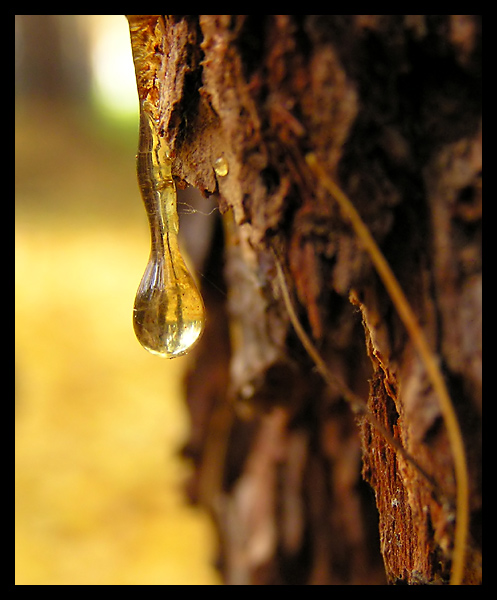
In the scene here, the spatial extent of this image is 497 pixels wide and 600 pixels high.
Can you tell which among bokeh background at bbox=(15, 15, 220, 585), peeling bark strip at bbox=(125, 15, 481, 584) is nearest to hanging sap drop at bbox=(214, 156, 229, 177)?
peeling bark strip at bbox=(125, 15, 481, 584)

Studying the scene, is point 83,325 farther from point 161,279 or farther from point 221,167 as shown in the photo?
point 221,167

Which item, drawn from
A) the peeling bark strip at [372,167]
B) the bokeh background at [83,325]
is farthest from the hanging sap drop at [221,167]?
the bokeh background at [83,325]

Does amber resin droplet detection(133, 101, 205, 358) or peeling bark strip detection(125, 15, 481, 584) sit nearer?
peeling bark strip detection(125, 15, 481, 584)

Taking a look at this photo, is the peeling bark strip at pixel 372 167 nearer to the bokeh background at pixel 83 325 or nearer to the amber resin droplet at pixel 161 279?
the amber resin droplet at pixel 161 279

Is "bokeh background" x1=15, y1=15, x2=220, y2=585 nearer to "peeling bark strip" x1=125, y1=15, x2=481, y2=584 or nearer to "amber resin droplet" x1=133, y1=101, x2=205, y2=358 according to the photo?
"amber resin droplet" x1=133, y1=101, x2=205, y2=358

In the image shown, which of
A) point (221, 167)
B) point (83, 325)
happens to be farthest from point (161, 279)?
point (83, 325)

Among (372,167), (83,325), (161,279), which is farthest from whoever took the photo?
(83,325)

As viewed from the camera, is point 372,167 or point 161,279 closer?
point 372,167
